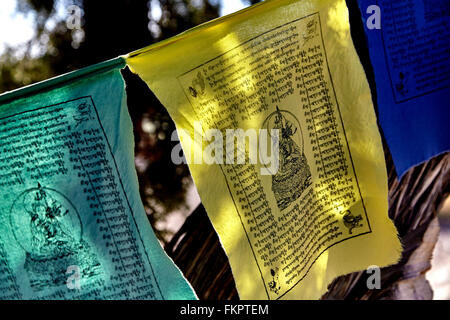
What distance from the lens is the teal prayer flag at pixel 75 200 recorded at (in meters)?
0.94

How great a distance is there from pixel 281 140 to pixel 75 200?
0.45 meters

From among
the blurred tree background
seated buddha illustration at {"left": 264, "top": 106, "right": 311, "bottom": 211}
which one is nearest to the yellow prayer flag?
seated buddha illustration at {"left": 264, "top": 106, "right": 311, "bottom": 211}

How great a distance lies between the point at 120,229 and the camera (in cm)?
98

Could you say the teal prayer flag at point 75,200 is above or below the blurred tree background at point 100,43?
below

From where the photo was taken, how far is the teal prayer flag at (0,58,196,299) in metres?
0.94

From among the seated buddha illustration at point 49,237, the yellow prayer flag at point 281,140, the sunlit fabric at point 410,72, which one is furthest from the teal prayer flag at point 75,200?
the sunlit fabric at point 410,72

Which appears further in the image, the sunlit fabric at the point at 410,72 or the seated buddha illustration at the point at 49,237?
the sunlit fabric at the point at 410,72

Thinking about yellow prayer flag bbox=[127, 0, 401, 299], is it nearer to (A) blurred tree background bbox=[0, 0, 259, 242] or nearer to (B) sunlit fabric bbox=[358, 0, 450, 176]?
(B) sunlit fabric bbox=[358, 0, 450, 176]

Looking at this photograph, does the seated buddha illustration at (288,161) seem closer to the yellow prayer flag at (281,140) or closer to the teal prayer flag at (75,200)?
the yellow prayer flag at (281,140)

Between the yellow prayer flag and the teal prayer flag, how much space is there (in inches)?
4.6

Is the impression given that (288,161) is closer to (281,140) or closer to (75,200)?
A: (281,140)

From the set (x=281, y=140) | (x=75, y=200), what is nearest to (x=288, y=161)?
(x=281, y=140)

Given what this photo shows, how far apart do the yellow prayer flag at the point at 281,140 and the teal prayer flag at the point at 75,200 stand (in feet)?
0.38

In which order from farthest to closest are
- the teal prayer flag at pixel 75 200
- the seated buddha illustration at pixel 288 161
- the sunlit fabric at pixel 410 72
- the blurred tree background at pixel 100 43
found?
the blurred tree background at pixel 100 43
the sunlit fabric at pixel 410 72
the seated buddha illustration at pixel 288 161
the teal prayer flag at pixel 75 200
